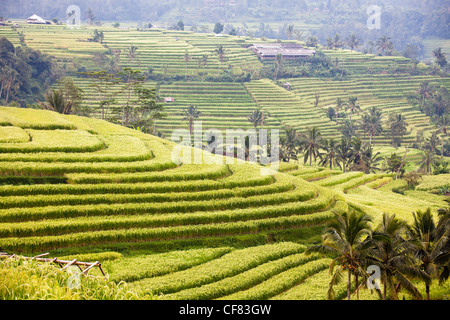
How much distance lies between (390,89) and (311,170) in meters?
61.3

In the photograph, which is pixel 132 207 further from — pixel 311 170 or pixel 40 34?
pixel 40 34

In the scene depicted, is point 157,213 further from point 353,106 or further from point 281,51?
point 281,51

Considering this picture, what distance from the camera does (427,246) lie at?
1903 centimetres

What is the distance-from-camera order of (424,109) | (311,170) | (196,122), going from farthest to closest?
(424,109), (196,122), (311,170)

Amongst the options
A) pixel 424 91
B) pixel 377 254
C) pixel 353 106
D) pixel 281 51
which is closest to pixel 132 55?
pixel 281 51

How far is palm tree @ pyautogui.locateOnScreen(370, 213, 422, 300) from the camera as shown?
1659cm

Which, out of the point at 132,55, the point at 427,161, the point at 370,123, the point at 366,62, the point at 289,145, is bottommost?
the point at 427,161

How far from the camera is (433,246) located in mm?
18875

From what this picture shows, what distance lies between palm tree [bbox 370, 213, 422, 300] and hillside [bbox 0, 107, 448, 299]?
2.19 m

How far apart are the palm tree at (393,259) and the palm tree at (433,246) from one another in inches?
41.0

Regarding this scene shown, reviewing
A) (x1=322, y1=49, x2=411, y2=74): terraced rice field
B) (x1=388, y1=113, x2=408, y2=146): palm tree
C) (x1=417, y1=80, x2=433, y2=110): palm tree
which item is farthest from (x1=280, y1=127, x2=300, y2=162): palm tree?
(x1=322, y1=49, x2=411, y2=74): terraced rice field

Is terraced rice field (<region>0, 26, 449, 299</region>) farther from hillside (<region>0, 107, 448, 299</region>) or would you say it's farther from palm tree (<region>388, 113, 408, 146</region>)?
palm tree (<region>388, 113, 408, 146</region>)

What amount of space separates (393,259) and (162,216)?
1086 cm
